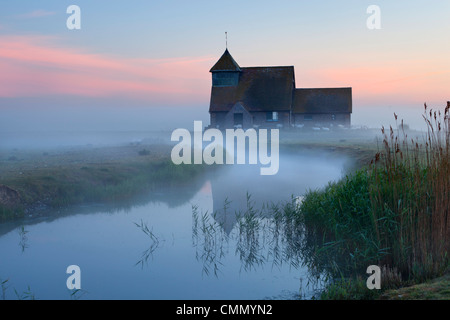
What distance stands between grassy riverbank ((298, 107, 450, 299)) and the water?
104cm

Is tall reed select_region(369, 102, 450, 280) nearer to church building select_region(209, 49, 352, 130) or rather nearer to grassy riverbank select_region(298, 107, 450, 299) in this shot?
grassy riverbank select_region(298, 107, 450, 299)

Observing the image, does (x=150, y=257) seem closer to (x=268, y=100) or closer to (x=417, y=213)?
(x=417, y=213)

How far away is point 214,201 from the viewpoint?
60.4 feet

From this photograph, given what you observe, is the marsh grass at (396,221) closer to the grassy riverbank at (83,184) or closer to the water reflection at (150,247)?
the water reflection at (150,247)

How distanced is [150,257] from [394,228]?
6.21m

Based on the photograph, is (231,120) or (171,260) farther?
(231,120)

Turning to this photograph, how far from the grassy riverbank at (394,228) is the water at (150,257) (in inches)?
40.9

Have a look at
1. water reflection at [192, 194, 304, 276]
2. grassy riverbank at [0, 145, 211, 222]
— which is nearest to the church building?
grassy riverbank at [0, 145, 211, 222]

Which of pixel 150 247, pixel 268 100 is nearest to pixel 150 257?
pixel 150 247

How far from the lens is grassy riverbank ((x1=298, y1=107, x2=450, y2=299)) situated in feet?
24.5
